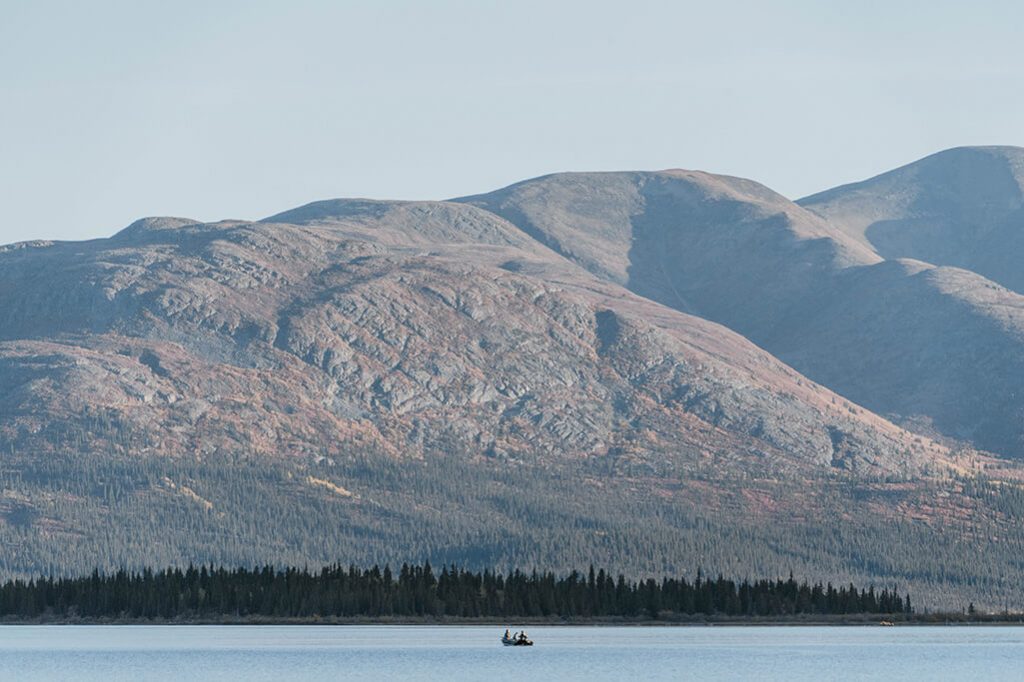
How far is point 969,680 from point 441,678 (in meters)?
52.3

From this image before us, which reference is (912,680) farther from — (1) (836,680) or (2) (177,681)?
(2) (177,681)

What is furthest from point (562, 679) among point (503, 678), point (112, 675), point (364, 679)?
point (112, 675)

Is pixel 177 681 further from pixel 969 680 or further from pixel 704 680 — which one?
pixel 969 680

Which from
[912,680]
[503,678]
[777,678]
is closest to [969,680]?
[912,680]

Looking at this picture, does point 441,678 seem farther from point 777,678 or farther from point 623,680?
point 777,678

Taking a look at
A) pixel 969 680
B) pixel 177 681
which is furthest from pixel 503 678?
pixel 969 680

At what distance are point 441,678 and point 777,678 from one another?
33.5 m

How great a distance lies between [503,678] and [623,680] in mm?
11948

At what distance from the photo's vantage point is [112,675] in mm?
199500

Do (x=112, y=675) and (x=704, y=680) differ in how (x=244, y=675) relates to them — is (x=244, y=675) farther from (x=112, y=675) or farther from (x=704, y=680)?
(x=704, y=680)

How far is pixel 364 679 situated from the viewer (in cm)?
19375

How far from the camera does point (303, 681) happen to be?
191 meters

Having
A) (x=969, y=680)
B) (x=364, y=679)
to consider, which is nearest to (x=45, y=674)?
(x=364, y=679)

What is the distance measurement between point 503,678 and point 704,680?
1999 cm
